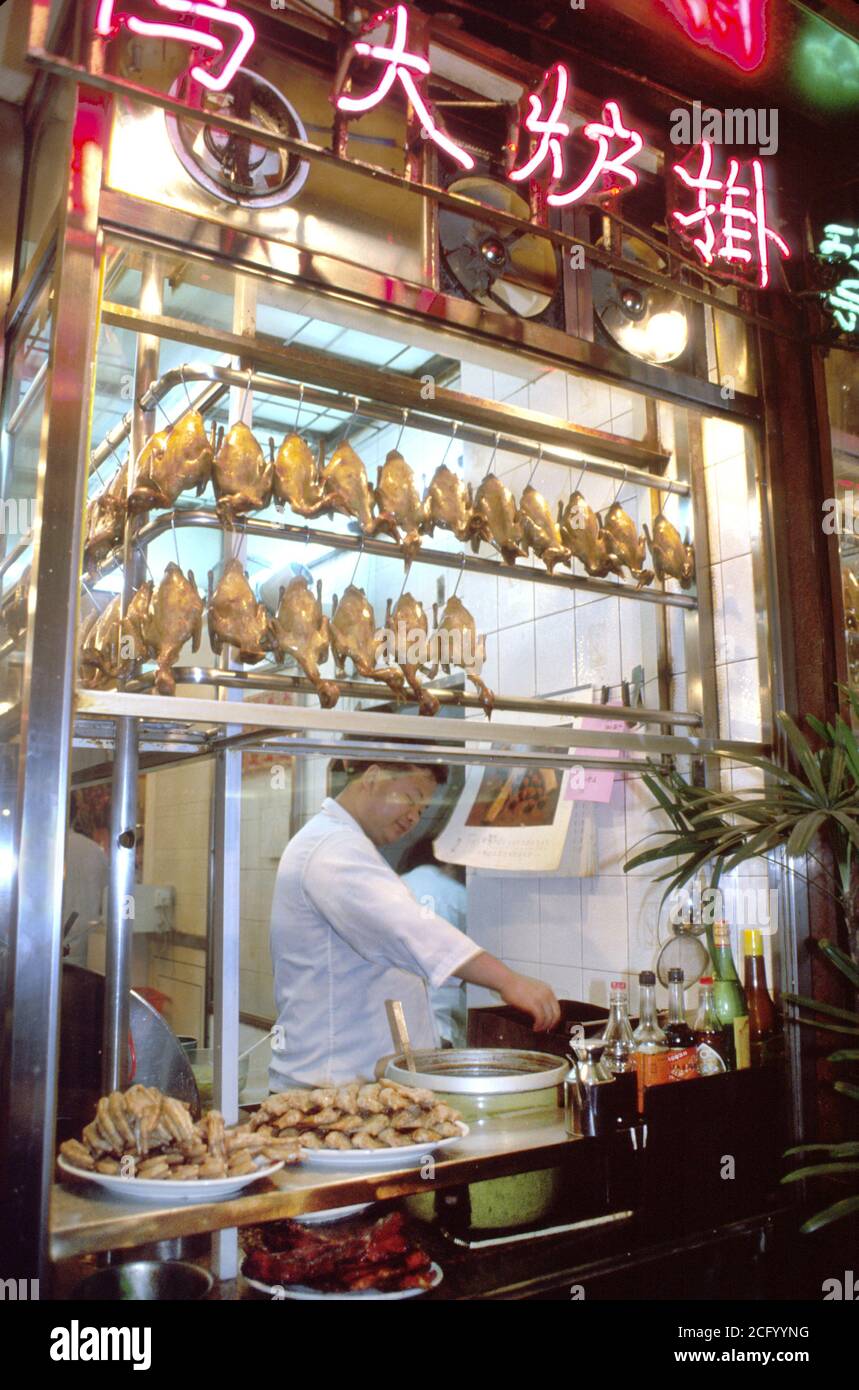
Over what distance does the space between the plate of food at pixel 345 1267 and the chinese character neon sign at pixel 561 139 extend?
2.62 metres

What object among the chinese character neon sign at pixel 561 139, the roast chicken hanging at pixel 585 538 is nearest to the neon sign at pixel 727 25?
the chinese character neon sign at pixel 561 139

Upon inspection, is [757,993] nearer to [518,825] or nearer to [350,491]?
[518,825]

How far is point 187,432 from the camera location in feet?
8.17

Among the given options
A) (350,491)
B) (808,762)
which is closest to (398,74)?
(350,491)

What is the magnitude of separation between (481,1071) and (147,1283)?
0.95 m

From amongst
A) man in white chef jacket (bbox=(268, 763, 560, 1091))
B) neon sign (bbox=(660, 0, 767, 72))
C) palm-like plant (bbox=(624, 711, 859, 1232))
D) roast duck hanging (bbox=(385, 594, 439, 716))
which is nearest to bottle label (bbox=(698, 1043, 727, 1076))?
palm-like plant (bbox=(624, 711, 859, 1232))

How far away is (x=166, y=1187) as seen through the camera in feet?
6.03

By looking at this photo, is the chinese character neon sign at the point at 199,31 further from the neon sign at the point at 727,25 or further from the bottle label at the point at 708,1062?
the bottle label at the point at 708,1062

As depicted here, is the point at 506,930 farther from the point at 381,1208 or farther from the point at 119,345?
the point at 119,345

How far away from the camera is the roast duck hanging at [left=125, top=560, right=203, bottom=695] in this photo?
2.41 meters

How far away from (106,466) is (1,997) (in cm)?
231

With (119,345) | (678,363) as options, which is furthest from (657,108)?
(119,345)

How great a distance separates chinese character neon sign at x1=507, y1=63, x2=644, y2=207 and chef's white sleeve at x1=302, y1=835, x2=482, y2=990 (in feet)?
6.62

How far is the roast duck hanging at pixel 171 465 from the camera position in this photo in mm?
2453
